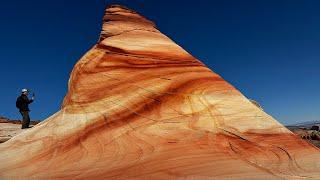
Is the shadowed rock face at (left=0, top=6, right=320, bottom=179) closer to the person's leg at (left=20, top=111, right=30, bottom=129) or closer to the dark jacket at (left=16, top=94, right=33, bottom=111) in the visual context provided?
the person's leg at (left=20, top=111, right=30, bottom=129)

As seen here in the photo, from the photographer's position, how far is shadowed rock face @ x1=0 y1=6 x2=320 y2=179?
21.7 ft

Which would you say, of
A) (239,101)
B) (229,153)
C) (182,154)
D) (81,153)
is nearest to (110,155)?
(81,153)

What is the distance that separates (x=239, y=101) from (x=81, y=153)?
334cm

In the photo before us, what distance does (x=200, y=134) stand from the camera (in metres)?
7.50

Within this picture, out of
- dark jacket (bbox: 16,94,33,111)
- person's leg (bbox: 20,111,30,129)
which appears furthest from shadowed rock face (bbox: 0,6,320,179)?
dark jacket (bbox: 16,94,33,111)

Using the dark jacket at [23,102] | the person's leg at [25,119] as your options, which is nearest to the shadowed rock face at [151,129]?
the person's leg at [25,119]

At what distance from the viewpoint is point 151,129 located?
26.2ft

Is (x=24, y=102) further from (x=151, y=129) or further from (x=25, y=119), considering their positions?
(x=151, y=129)

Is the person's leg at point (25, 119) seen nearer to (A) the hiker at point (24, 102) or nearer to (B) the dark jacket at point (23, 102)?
(A) the hiker at point (24, 102)

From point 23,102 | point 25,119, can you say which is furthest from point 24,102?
point 25,119

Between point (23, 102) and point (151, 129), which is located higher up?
point (23, 102)

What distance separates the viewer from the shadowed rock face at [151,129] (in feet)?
21.7

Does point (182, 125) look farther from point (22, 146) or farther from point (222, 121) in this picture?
point (22, 146)

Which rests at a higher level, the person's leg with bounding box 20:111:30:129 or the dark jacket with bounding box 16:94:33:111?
the dark jacket with bounding box 16:94:33:111
